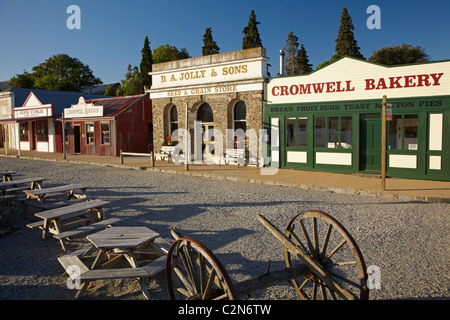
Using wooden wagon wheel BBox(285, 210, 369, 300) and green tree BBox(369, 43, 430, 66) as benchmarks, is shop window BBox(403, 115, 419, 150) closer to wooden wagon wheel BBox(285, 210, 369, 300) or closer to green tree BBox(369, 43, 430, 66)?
wooden wagon wheel BBox(285, 210, 369, 300)

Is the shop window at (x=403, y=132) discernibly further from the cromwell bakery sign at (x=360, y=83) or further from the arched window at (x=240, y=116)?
the arched window at (x=240, y=116)

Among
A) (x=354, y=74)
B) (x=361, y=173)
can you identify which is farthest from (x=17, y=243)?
(x=354, y=74)

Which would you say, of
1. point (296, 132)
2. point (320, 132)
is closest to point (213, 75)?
point (296, 132)

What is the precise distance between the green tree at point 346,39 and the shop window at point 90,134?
1170 inches

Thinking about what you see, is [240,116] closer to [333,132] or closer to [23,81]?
[333,132]

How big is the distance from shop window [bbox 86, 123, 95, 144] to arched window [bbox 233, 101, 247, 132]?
11.1m

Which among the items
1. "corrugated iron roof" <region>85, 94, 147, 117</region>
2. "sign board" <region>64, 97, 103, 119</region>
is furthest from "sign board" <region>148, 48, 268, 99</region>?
"sign board" <region>64, 97, 103, 119</region>

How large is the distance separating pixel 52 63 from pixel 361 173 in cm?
5668

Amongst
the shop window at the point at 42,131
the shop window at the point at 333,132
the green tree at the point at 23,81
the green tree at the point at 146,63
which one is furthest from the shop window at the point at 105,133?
the green tree at the point at 23,81

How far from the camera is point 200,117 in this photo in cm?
1798

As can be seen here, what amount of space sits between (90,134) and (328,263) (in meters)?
22.1

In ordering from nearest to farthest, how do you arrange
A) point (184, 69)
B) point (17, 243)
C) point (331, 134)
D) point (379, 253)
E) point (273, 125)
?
1. point (379, 253)
2. point (17, 243)
3. point (331, 134)
4. point (273, 125)
5. point (184, 69)

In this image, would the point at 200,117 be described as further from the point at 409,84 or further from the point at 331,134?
the point at 409,84

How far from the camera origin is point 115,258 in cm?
468
